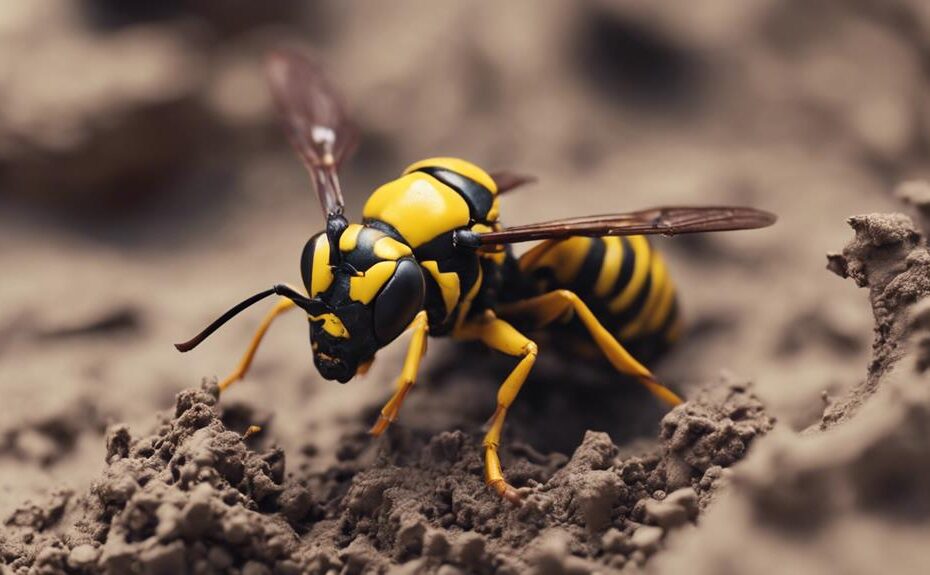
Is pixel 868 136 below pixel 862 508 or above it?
above

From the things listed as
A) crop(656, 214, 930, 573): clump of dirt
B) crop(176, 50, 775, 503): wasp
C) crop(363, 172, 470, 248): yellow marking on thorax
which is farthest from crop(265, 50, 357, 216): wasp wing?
crop(656, 214, 930, 573): clump of dirt

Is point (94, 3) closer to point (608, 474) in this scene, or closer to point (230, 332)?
point (230, 332)

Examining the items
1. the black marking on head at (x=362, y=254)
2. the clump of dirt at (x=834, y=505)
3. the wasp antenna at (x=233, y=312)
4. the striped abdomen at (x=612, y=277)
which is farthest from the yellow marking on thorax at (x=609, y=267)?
the clump of dirt at (x=834, y=505)

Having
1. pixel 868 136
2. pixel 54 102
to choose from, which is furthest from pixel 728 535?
pixel 54 102

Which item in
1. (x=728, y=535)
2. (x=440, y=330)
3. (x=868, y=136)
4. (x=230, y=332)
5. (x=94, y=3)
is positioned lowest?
(x=728, y=535)

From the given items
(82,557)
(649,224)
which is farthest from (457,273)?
(82,557)

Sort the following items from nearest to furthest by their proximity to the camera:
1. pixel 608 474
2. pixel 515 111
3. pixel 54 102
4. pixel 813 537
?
1. pixel 813 537
2. pixel 608 474
3. pixel 54 102
4. pixel 515 111

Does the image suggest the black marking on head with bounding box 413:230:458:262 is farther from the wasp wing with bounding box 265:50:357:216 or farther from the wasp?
the wasp wing with bounding box 265:50:357:216
